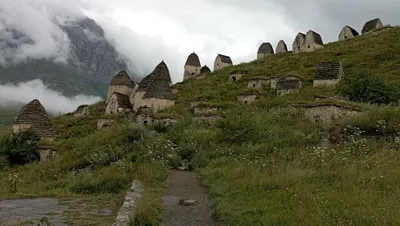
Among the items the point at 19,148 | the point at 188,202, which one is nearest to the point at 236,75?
the point at 19,148

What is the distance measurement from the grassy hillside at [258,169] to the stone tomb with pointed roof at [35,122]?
3.60 m

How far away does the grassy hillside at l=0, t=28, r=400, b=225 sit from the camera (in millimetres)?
6781

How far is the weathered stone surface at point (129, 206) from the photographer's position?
22.0ft

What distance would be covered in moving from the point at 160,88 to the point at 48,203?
24862 millimetres

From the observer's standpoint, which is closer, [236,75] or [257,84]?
[257,84]

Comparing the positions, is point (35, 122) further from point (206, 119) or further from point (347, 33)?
point (347, 33)

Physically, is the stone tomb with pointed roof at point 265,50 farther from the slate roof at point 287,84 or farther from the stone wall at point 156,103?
the stone wall at point 156,103

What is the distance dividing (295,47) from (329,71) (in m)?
32.5

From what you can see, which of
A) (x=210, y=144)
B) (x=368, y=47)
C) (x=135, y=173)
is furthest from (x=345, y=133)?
(x=368, y=47)

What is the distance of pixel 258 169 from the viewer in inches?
411

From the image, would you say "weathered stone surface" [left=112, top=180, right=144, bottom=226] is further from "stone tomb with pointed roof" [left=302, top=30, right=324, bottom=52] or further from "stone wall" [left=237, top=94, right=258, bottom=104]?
"stone tomb with pointed roof" [left=302, top=30, right=324, bottom=52]

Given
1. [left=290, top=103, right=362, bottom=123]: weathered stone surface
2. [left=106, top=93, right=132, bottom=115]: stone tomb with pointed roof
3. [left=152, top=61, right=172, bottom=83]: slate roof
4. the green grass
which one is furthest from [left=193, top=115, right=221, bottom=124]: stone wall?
[left=152, top=61, right=172, bottom=83]: slate roof

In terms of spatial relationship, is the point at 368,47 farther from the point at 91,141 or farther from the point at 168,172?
the point at 168,172

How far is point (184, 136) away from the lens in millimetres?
18266
